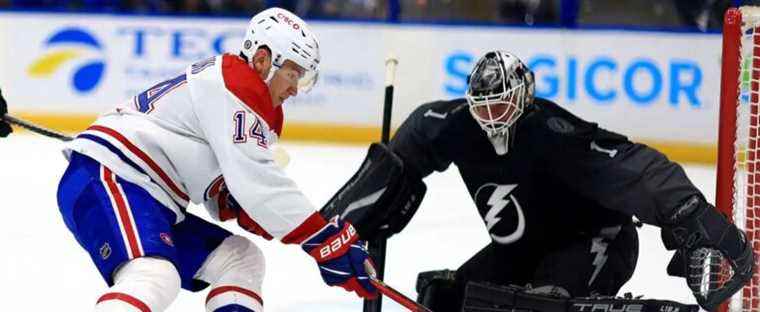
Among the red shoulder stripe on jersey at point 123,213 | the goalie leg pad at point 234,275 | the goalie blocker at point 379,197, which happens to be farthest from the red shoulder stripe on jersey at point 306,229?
the goalie blocker at point 379,197

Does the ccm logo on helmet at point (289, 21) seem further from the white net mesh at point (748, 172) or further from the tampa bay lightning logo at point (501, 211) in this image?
the white net mesh at point (748, 172)

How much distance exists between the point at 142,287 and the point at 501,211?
1.19 metres

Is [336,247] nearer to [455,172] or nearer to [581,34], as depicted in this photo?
[455,172]

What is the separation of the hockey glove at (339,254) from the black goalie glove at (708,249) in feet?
2.62

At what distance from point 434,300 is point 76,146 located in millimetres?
1157

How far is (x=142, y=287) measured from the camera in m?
2.71

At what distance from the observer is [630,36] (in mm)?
7180

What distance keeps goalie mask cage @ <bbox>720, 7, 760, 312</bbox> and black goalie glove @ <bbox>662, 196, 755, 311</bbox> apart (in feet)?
0.81

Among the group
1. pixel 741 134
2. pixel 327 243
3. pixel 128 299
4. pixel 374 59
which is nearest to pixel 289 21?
pixel 327 243

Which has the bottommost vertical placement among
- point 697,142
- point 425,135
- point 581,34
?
point 697,142

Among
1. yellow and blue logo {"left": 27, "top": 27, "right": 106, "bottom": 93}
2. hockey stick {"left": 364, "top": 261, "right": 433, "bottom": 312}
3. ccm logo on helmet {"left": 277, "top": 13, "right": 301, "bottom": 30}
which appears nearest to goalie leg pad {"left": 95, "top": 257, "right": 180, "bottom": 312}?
Answer: hockey stick {"left": 364, "top": 261, "right": 433, "bottom": 312}

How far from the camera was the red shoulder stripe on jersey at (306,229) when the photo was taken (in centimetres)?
295

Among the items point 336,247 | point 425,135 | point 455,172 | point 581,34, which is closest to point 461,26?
point 581,34

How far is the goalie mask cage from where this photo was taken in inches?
138
